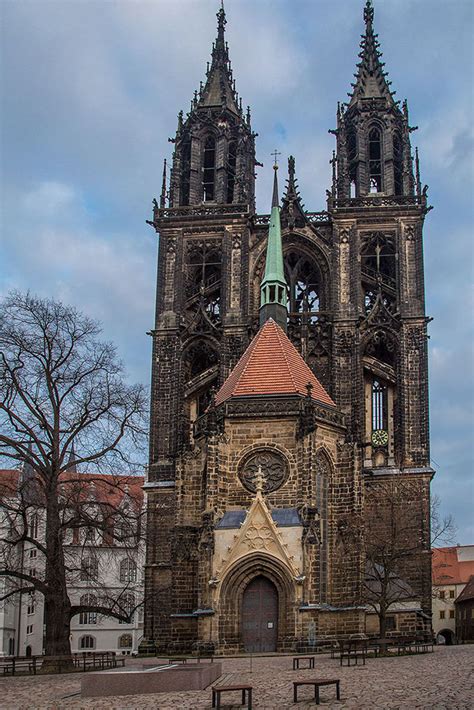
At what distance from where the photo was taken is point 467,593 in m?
66.4

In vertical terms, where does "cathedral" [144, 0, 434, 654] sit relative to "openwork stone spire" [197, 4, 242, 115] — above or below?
below

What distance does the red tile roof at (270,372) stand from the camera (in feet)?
112

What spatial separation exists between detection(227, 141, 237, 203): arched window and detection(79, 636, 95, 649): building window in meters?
27.6

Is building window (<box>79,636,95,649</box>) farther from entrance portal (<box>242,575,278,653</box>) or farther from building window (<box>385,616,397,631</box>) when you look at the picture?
entrance portal (<box>242,575,278,653</box>)

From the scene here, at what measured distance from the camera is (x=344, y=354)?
43094 mm

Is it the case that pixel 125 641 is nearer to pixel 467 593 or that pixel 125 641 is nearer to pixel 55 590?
pixel 467 593

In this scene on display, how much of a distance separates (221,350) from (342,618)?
53.7ft

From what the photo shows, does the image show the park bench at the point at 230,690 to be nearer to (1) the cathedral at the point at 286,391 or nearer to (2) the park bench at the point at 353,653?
(2) the park bench at the point at 353,653

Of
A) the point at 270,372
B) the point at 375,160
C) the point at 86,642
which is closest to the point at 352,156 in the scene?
the point at 375,160

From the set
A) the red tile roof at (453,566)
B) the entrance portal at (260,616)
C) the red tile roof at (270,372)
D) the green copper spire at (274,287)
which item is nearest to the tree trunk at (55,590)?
the entrance portal at (260,616)

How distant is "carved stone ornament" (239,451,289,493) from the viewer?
32000mm

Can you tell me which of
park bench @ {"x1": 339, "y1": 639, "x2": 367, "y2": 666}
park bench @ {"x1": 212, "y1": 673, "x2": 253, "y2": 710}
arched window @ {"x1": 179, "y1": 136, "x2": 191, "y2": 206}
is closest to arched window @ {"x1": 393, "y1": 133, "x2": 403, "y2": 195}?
arched window @ {"x1": 179, "y1": 136, "x2": 191, "y2": 206}

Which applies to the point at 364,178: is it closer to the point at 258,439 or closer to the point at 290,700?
the point at 258,439

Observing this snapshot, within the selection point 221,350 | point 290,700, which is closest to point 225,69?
point 221,350
